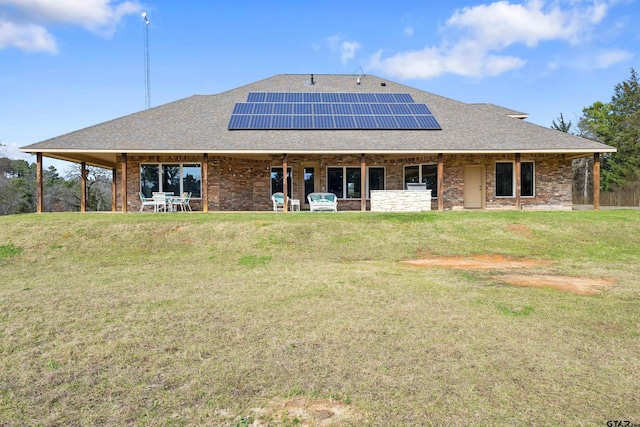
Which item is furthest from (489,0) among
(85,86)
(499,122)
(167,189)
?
(85,86)

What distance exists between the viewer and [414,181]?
18547 mm

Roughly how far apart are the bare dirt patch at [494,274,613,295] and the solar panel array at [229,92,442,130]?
38.7ft

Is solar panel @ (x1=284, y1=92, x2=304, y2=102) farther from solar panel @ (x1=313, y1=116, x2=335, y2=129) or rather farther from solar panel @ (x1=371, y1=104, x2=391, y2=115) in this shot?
solar panel @ (x1=371, y1=104, x2=391, y2=115)

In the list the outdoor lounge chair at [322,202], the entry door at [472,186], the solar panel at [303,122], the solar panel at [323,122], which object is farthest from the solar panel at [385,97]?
the outdoor lounge chair at [322,202]

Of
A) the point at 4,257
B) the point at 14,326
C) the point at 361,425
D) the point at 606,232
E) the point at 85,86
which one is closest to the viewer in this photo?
the point at 361,425

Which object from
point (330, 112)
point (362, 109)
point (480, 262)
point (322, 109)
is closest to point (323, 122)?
point (330, 112)

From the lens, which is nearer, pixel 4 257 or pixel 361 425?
pixel 361 425

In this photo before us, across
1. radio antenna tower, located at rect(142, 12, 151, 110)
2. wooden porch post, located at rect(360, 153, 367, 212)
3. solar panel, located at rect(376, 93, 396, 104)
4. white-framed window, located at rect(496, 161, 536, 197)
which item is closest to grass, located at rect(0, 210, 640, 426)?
wooden porch post, located at rect(360, 153, 367, 212)

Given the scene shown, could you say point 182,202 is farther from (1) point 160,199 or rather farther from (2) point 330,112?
(2) point 330,112

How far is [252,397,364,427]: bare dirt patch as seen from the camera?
2.71 meters

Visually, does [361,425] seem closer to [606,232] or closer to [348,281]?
[348,281]

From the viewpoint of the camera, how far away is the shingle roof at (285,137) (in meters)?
15.8

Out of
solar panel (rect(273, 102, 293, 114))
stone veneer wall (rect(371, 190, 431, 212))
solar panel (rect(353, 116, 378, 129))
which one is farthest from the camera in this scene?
solar panel (rect(273, 102, 293, 114))

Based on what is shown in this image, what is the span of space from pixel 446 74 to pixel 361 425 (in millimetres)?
37589
